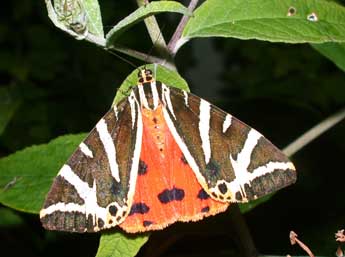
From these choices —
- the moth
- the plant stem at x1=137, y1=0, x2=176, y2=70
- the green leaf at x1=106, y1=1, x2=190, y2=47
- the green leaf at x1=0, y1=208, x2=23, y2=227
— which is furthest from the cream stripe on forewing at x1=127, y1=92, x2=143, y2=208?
the green leaf at x1=0, y1=208, x2=23, y2=227

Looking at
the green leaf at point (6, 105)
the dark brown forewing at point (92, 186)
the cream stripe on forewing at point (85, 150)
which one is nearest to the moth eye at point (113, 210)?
the dark brown forewing at point (92, 186)

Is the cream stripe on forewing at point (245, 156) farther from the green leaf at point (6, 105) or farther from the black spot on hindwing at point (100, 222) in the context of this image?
the green leaf at point (6, 105)

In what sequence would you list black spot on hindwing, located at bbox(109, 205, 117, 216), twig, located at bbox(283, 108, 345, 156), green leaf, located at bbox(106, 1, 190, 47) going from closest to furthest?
green leaf, located at bbox(106, 1, 190, 47), black spot on hindwing, located at bbox(109, 205, 117, 216), twig, located at bbox(283, 108, 345, 156)

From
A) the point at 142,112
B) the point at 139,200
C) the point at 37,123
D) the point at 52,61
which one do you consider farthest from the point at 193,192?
the point at 52,61

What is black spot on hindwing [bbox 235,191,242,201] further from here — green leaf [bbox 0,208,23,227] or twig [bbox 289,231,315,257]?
green leaf [bbox 0,208,23,227]

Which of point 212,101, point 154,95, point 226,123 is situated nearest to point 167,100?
point 154,95

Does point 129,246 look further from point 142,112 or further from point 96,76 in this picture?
point 96,76
